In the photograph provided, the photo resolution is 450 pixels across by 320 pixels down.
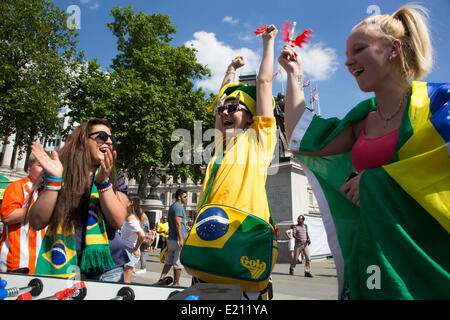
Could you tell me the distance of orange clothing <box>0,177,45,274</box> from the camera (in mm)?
2894

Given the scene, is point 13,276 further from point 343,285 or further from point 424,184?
point 424,184

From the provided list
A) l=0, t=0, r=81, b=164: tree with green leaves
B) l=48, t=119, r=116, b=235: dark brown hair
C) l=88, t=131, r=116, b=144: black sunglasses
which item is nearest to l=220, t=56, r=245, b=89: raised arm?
l=88, t=131, r=116, b=144: black sunglasses

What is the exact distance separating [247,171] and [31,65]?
21.7 m

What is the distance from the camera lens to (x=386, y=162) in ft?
4.15

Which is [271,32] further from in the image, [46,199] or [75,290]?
[75,290]

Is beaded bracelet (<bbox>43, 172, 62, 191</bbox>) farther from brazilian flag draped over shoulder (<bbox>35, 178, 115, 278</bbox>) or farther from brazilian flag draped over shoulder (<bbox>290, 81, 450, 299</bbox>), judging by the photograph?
brazilian flag draped over shoulder (<bbox>290, 81, 450, 299</bbox>)

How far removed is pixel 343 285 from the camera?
4.28 ft

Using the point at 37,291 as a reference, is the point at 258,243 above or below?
above

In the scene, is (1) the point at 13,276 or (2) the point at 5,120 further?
(2) the point at 5,120

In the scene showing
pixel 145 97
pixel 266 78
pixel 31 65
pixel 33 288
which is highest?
pixel 31 65

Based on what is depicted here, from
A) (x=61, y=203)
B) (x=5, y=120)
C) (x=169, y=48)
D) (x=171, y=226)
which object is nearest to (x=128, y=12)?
(x=169, y=48)

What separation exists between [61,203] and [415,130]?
2.11 metres

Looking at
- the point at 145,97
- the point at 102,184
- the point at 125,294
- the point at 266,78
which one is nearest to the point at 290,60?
the point at 266,78

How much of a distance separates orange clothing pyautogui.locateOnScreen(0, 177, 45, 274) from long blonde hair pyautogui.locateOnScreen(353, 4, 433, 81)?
3.17 metres
